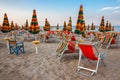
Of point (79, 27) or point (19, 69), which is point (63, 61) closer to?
point (19, 69)

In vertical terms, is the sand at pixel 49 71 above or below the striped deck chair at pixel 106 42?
below

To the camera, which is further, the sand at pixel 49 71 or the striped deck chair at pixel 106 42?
the striped deck chair at pixel 106 42

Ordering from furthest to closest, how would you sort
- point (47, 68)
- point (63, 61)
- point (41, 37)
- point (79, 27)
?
point (41, 37), point (79, 27), point (63, 61), point (47, 68)

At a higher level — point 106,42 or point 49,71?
point 106,42

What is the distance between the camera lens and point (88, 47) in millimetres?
4293

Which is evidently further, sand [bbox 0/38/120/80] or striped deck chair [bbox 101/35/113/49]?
striped deck chair [bbox 101/35/113/49]

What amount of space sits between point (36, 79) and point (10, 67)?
1.40 meters

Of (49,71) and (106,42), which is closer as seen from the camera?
(49,71)

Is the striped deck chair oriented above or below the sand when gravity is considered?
above

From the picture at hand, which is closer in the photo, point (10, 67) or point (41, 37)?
point (10, 67)

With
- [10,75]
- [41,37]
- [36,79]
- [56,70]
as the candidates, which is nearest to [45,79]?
[36,79]

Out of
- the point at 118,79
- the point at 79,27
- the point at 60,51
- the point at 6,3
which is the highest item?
the point at 6,3

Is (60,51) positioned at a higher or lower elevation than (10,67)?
higher

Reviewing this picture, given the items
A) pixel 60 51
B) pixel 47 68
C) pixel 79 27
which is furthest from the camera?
pixel 79 27
